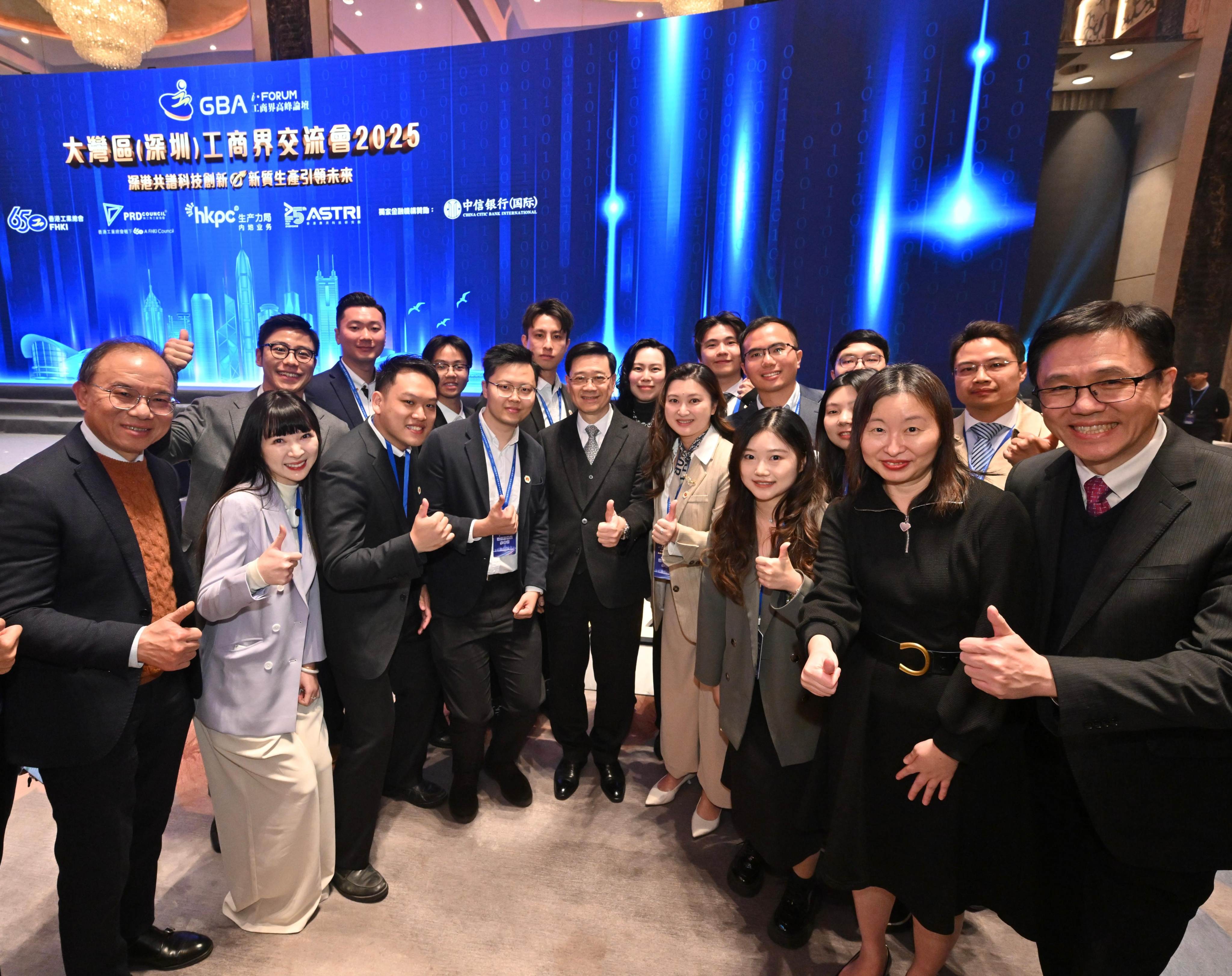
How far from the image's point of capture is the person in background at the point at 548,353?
3.48m

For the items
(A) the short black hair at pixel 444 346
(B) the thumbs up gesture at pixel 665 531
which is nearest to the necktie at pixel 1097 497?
(B) the thumbs up gesture at pixel 665 531

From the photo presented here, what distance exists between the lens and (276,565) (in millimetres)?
1784

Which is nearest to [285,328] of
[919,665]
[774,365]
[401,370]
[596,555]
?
[401,370]

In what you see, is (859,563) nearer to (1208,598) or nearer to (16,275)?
(1208,598)

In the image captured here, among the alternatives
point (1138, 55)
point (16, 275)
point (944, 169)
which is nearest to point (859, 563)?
point (944, 169)

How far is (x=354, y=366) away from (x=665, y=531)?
2.12 metres

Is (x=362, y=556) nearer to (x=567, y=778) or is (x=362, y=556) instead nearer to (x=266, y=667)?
(x=266, y=667)

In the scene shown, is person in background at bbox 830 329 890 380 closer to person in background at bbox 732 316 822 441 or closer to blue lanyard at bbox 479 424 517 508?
person in background at bbox 732 316 822 441

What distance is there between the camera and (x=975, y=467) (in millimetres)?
2514

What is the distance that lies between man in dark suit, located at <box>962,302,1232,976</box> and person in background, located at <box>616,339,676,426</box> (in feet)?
6.52

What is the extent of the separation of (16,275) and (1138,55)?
1243 centimetres

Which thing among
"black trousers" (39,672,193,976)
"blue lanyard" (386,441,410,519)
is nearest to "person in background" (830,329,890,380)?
"blue lanyard" (386,441,410,519)

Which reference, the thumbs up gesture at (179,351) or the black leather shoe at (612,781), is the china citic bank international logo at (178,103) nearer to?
the thumbs up gesture at (179,351)

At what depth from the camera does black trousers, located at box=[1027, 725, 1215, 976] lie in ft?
4.56
